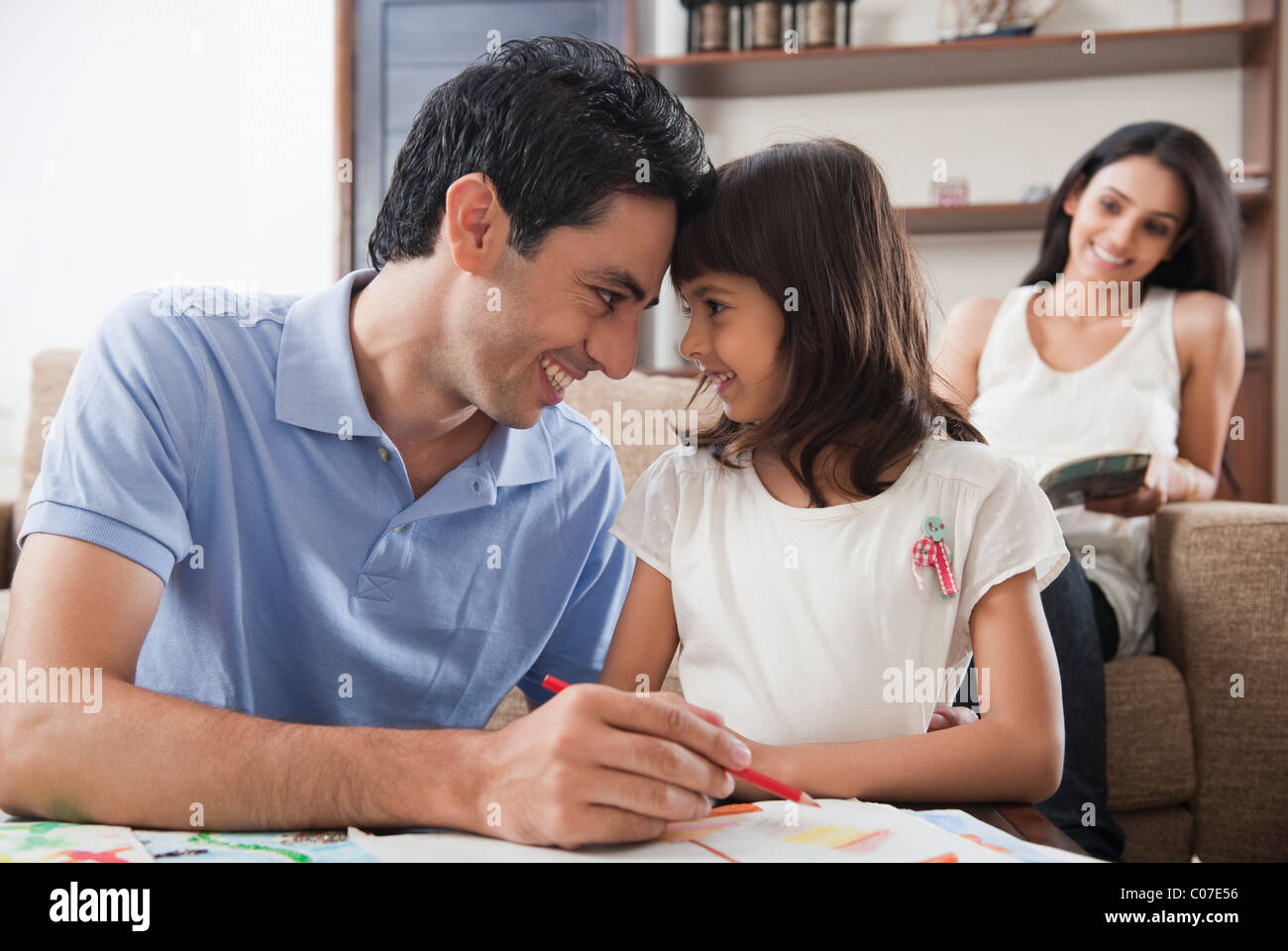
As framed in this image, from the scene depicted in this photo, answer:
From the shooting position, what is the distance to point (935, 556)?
981 mm

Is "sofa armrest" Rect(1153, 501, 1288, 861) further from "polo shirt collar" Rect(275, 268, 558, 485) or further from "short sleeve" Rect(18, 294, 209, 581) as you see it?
"short sleeve" Rect(18, 294, 209, 581)

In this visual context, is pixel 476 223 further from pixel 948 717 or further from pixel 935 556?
pixel 948 717

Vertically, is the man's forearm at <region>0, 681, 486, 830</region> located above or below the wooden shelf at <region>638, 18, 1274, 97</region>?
below

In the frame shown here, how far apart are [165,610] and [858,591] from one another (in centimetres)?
64

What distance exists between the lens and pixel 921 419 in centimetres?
108

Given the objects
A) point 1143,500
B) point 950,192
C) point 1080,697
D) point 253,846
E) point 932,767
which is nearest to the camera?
point 253,846

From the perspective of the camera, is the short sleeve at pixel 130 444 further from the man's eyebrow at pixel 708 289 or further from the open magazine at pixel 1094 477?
the open magazine at pixel 1094 477

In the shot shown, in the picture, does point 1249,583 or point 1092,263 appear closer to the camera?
point 1249,583

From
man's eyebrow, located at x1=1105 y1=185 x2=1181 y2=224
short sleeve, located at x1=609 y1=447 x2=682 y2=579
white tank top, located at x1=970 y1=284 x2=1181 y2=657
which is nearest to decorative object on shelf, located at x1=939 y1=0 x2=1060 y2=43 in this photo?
man's eyebrow, located at x1=1105 y1=185 x2=1181 y2=224

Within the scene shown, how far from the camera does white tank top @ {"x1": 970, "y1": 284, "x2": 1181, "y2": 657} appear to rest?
1.99 m

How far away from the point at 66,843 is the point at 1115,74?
3.30 metres

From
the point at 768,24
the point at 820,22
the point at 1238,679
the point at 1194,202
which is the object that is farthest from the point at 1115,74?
the point at 1238,679
